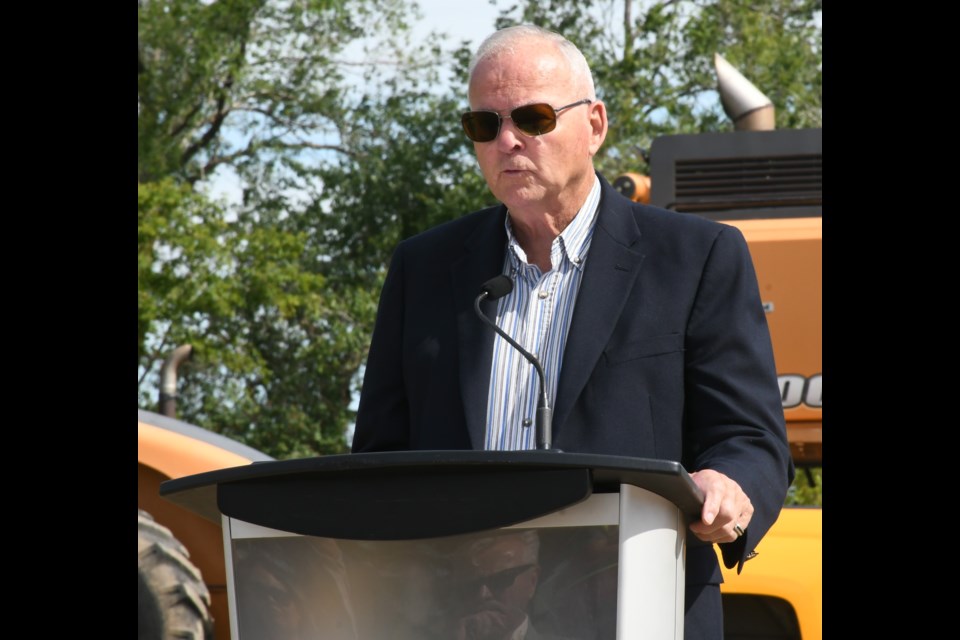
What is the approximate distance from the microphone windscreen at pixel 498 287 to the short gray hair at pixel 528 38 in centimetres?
45

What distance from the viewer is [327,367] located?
20141 mm

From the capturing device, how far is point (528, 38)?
101 inches

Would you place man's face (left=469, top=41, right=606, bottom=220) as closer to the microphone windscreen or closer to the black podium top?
the microphone windscreen

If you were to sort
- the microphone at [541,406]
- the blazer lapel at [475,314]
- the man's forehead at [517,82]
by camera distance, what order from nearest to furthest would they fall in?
the microphone at [541,406]
the blazer lapel at [475,314]
the man's forehead at [517,82]

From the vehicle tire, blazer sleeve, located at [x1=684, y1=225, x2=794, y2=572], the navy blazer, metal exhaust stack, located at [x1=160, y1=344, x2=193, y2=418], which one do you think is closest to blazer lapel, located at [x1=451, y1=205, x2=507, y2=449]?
the navy blazer

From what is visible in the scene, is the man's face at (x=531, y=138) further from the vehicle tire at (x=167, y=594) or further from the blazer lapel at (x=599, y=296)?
the vehicle tire at (x=167, y=594)

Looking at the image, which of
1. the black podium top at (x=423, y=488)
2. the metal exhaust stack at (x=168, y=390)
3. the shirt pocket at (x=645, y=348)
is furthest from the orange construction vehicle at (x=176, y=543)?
the black podium top at (x=423, y=488)

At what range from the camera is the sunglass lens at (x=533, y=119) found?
2.50 meters

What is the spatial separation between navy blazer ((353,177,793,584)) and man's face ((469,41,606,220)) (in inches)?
4.5

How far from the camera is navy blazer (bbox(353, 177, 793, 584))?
7.50 ft

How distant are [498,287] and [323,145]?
20.0 meters

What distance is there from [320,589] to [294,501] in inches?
5.5
